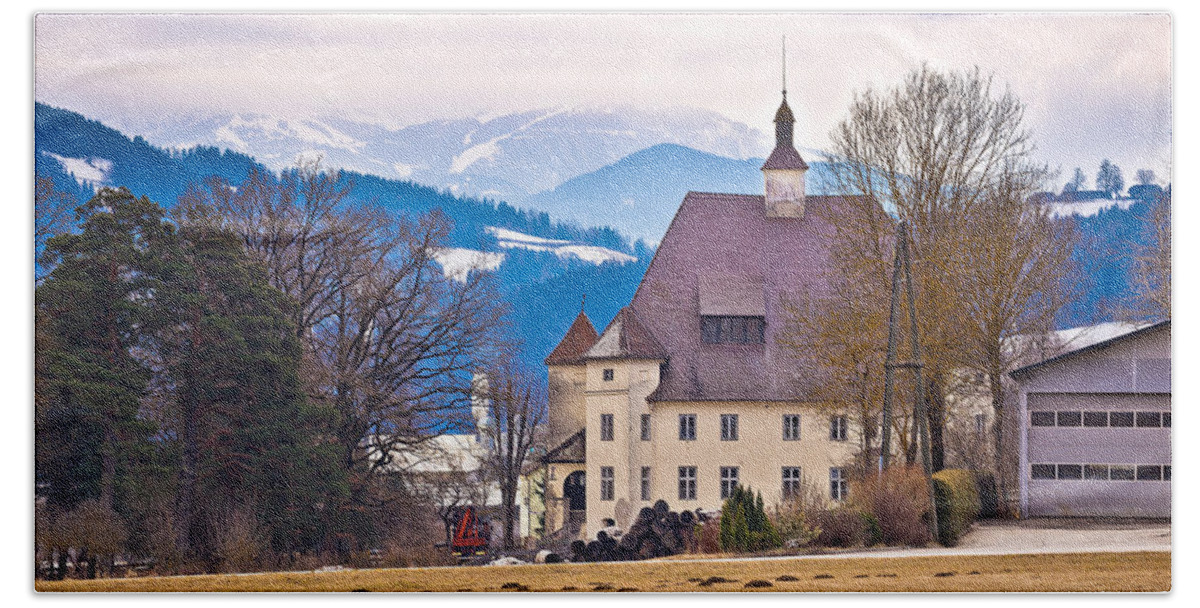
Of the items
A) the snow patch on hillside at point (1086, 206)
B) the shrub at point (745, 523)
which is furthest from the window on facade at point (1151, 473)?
the shrub at point (745, 523)

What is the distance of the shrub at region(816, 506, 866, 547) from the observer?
513 inches

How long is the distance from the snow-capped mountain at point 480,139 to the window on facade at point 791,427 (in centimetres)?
216

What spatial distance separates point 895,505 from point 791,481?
2.83ft

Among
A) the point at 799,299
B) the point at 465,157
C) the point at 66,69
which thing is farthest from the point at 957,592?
the point at 66,69

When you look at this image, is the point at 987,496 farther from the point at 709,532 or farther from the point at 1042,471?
the point at 709,532

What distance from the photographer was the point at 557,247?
1334 cm

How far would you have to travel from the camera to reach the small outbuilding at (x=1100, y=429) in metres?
13.1

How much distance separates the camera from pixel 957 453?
13.5 meters

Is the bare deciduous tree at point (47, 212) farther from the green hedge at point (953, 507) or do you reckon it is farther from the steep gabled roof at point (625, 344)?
the green hedge at point (953, 507)

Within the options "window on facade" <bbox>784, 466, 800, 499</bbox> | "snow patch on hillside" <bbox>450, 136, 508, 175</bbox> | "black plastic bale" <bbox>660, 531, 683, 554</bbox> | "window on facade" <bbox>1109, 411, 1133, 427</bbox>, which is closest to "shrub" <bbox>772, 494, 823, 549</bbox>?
"window on facade" <bbox>784, 466, 800, 499</bbox>

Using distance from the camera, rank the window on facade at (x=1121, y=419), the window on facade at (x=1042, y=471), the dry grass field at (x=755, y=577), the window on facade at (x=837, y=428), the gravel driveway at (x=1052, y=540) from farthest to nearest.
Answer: the window on facade at (x=1042, y=471), the window on facade at (x=837, y=428), the window on facade at (x=1121, y=419), the gravel driveway at (x=1052, y=540), the dry grass field at (x=755, y=577)

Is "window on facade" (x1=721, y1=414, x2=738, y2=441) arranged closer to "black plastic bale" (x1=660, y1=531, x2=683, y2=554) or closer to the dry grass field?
"black plastic bale" (x1=660, y1=531, x2=683, y2=554)

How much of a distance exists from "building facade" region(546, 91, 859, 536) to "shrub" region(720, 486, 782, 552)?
9 centimetres

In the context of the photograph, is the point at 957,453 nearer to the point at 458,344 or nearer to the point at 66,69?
the point at 458,344
